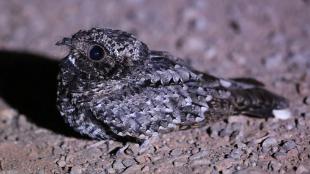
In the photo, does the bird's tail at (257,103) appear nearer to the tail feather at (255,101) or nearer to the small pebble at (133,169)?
the tail feather at (255,101)

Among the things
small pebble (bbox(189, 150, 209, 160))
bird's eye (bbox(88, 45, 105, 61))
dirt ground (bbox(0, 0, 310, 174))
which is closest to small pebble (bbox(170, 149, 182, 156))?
dirt ground (bbox(0, 0, 310, 174))

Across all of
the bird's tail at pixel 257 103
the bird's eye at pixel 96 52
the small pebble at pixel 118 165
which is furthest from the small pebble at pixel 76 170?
the bird's tail at pixel 257 103

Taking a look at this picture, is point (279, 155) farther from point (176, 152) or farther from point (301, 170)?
point (176, 152)

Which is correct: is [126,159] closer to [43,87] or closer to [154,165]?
[154,165]

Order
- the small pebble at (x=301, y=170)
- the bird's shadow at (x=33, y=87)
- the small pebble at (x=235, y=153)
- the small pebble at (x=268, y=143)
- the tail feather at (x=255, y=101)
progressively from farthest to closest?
the bird's shadow at (x=33, y=87), the tail feather at (x=255, y=101), the small pebble at (x=268, y=143), the small pebble at (x=235, y=153), the small pebble at (x=301, y=170)

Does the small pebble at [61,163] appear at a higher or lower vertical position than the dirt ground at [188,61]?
lower

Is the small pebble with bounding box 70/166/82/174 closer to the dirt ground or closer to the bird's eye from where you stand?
the dirt ground

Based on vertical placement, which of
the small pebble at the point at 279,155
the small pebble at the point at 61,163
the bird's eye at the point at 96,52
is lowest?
the small pebble at the point at 61,163
